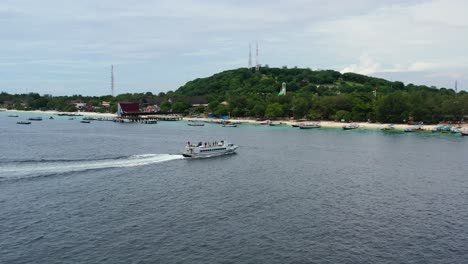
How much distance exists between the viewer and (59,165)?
5969cm

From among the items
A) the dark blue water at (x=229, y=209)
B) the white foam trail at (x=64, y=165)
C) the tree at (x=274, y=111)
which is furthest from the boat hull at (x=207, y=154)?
the tree at (x=274, y=111)

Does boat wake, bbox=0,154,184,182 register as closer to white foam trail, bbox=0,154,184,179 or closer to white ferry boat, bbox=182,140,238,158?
white foam trail, bbox=0,154,184,179

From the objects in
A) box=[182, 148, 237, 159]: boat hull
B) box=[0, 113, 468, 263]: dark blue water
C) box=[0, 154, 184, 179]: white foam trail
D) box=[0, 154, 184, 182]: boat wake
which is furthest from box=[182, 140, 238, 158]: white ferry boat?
box=[0, 154, 184, 179]: white foam trail

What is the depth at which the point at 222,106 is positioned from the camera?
655 feet

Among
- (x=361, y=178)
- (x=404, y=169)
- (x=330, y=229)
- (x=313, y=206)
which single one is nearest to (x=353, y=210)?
(x=313, y=206)

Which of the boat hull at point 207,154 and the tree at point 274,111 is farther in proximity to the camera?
the tree at point 274,111

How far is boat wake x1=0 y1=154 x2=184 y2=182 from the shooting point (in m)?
53.9

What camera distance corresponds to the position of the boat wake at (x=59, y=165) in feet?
177

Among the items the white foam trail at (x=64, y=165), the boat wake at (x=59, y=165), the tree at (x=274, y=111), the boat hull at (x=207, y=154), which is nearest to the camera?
the boat wake at (x=59, y=165)

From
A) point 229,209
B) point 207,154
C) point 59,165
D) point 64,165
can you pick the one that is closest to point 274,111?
point 207,154

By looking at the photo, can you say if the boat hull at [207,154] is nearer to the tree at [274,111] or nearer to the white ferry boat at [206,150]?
the white ferry boat at [206,150]

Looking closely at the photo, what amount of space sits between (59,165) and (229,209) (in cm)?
2980

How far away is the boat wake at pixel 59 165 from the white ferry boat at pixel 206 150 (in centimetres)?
426

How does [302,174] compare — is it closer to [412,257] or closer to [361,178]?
[361,178]
